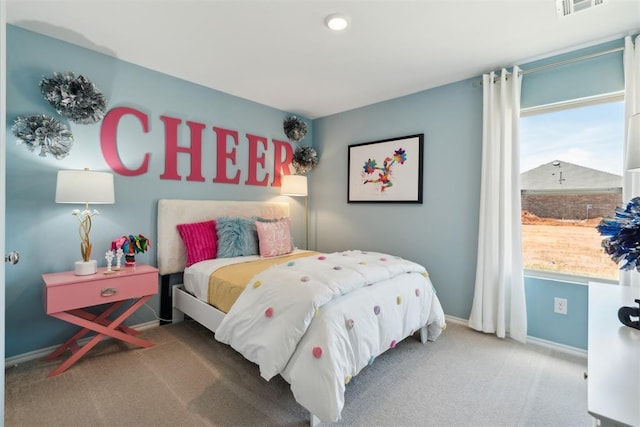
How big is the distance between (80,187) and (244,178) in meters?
1.70

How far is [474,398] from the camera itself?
183 centimetres

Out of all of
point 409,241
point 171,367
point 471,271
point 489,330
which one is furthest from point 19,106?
point 489,330

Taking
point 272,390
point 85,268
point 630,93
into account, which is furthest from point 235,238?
point 630,93

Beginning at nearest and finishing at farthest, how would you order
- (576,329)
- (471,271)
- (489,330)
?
(576,329) → (489,330) → (471,271)

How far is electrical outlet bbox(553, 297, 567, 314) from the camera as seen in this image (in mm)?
2463

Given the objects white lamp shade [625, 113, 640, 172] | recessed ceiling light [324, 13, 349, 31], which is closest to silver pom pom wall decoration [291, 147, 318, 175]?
recessed ceiling light [324, 13, 349, 31]

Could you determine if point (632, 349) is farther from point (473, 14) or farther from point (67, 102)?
point (67, 102)

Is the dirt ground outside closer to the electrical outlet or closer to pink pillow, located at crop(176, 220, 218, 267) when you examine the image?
the electrical outlet

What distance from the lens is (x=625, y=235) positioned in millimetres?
1110

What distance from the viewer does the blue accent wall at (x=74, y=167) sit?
86.0 inches

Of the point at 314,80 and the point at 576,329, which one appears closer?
the point at 576,329

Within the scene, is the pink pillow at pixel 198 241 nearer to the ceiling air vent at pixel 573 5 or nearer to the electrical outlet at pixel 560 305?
the electrical outlet at pixel 560 305

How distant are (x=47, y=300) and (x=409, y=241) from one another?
3.13m

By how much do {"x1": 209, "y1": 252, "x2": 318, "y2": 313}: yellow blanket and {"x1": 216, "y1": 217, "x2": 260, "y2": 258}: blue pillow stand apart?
1.19 ft
